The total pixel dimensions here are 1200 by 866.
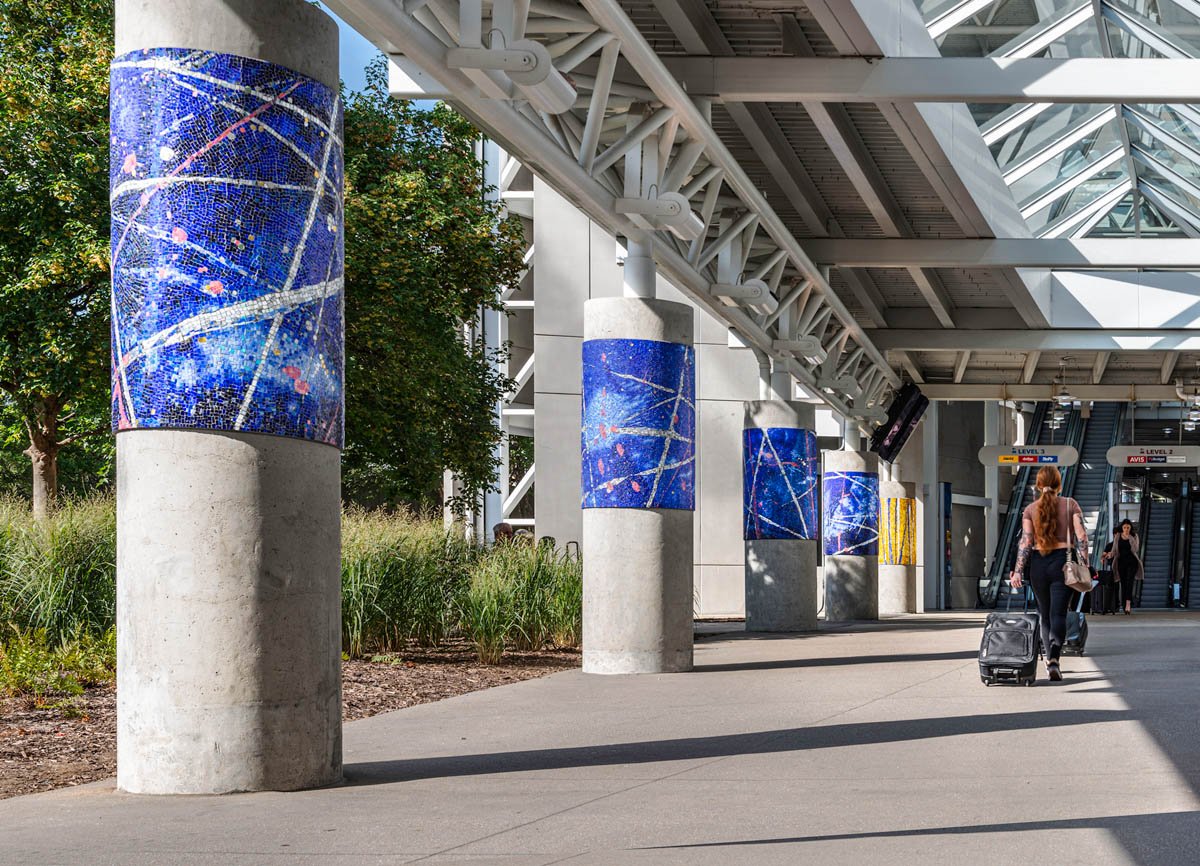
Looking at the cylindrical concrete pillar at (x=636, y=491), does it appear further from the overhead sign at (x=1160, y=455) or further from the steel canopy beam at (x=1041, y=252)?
the overhead sign at (x=1160, y=455)

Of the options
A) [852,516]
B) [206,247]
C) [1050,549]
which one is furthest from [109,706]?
[852,516]

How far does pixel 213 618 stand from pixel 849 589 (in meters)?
21.9

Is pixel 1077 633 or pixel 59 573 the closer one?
pixel 59 573

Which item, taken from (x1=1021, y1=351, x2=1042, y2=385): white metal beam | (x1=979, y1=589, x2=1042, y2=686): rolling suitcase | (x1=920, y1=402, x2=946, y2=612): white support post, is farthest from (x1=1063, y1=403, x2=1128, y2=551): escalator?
(x1=979, y1=589, x2=1042, y2=686): rolling suitcase

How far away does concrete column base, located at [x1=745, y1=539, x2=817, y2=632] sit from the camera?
813 inches

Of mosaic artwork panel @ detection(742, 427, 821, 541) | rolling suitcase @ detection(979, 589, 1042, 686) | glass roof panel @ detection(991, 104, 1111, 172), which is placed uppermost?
glass roof panel @ detection(991, 104, 1111, 172)

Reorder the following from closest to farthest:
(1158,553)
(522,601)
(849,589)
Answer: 1. (522,601)
2. (849,589)
3. (1158,553)

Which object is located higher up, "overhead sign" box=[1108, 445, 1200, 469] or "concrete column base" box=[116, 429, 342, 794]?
"overhead sign" box=[1108, 445, 1200, 469]

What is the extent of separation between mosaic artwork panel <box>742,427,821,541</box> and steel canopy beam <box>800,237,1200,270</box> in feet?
8.49

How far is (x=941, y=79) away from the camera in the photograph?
12.4 m

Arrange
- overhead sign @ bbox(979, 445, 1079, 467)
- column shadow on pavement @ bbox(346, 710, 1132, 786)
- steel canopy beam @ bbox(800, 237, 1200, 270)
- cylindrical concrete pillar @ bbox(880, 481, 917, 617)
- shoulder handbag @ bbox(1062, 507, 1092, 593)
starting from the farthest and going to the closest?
overhead sign @ bbox(979, 445, 1079, 467) → cylindrical concrete pillar @ bbox(880, 481, 917, 617) → steel canopy beam @ bbox(800, 237, 1200, 270) → shoulder handbag @ bbox(1062, 507, 1092, 593) → column shadow on pavement @ bbox(346, 710, 1132, 786)

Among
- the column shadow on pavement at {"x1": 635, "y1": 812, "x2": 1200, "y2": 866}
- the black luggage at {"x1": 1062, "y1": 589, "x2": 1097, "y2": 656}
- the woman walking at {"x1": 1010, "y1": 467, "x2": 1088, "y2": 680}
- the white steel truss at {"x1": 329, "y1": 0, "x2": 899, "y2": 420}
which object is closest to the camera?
the column shadow on pavement at {"x1": 635, "y1": 812, "x2": 1200, "y2": 866}

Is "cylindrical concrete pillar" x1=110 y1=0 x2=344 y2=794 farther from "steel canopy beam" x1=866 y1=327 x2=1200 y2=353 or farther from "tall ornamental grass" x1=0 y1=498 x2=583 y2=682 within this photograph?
"steel canopy beam" x1=866 y1=327 x2=1200 y2=353

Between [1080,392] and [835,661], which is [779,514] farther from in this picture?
[1080,392]
